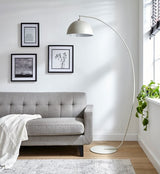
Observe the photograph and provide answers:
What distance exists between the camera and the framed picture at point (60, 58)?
4000 mm

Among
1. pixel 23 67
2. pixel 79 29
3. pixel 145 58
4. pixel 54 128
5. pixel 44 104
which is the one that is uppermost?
pixel 79 29

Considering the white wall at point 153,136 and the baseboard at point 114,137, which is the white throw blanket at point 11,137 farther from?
the white wall at point 153,136

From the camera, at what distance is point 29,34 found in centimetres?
401

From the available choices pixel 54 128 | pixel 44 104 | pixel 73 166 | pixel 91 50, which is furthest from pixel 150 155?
pixel 91 50

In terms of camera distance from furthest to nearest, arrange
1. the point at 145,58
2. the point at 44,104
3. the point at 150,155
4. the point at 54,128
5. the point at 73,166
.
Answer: the point at 44,104, the point at 145,58, the point at 54,128, the point at 150,155, the point at 73,166

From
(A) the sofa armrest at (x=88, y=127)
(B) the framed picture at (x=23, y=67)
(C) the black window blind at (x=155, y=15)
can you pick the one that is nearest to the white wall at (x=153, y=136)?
(A) the sofa armrest at (x=88, y=127)

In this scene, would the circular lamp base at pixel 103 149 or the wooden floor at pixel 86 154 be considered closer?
the wooden floor at pixel 86 154

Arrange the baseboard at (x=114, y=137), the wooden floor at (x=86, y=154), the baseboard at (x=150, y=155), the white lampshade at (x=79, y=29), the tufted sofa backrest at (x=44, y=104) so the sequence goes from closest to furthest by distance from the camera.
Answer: the baseboard at (x=150, y=155), the wooden floor at (x=86, y=154), the white lampshade at (x=79, y=29), the tufted sofa backrest at (x=44, y=104), the baseboard at (x=114, y=137)

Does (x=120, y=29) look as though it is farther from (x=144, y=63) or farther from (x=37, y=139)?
(x=37, y=139)

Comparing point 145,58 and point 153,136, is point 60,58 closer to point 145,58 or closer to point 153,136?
point 145,58

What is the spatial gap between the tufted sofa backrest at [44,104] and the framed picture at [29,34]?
2.81 feet

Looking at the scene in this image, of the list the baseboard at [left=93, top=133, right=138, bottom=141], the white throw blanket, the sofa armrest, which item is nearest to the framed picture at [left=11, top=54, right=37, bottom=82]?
the white throw blanket

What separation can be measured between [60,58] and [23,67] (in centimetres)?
64

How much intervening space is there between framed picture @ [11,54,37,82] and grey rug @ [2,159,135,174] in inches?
59.0
